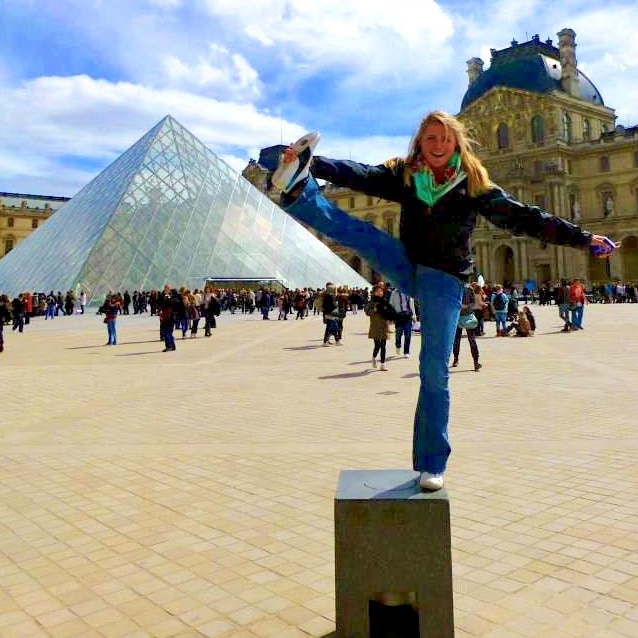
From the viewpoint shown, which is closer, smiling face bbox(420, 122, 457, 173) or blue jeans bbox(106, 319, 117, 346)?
smiling face bbox(420, 122, 457, 173)

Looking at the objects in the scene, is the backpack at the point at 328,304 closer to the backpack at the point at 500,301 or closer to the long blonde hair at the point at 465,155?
the backpack at the point at 500,301

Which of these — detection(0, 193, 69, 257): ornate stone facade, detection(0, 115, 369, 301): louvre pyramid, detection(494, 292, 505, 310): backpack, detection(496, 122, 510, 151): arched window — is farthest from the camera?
detection(0, 193, 69, 257): ornate stone facade

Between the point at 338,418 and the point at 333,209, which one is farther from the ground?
the point at 333,209

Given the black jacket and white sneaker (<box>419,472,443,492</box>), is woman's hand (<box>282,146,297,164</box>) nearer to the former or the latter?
the black jacket

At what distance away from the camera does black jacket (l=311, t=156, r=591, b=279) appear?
2.42m

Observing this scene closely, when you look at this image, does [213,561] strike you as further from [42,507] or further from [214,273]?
[214,273]

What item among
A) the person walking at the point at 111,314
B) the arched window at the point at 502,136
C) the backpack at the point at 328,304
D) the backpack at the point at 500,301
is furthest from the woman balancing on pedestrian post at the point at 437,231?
the arched window at the point at 502,136

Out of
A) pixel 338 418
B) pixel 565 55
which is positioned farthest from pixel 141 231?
pixel 565 55

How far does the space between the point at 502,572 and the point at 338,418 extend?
3627 millimetres

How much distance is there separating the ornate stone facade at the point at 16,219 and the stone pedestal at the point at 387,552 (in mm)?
89385

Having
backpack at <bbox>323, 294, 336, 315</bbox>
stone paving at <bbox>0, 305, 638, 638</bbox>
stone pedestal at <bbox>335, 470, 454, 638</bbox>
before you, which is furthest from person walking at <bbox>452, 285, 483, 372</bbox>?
stone pedestal at <bbox>335, 470, 454, 638</bbox>

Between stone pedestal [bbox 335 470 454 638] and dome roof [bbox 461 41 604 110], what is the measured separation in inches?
2316

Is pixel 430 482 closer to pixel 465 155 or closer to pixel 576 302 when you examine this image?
pixel 465 155

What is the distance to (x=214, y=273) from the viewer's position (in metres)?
32.0
